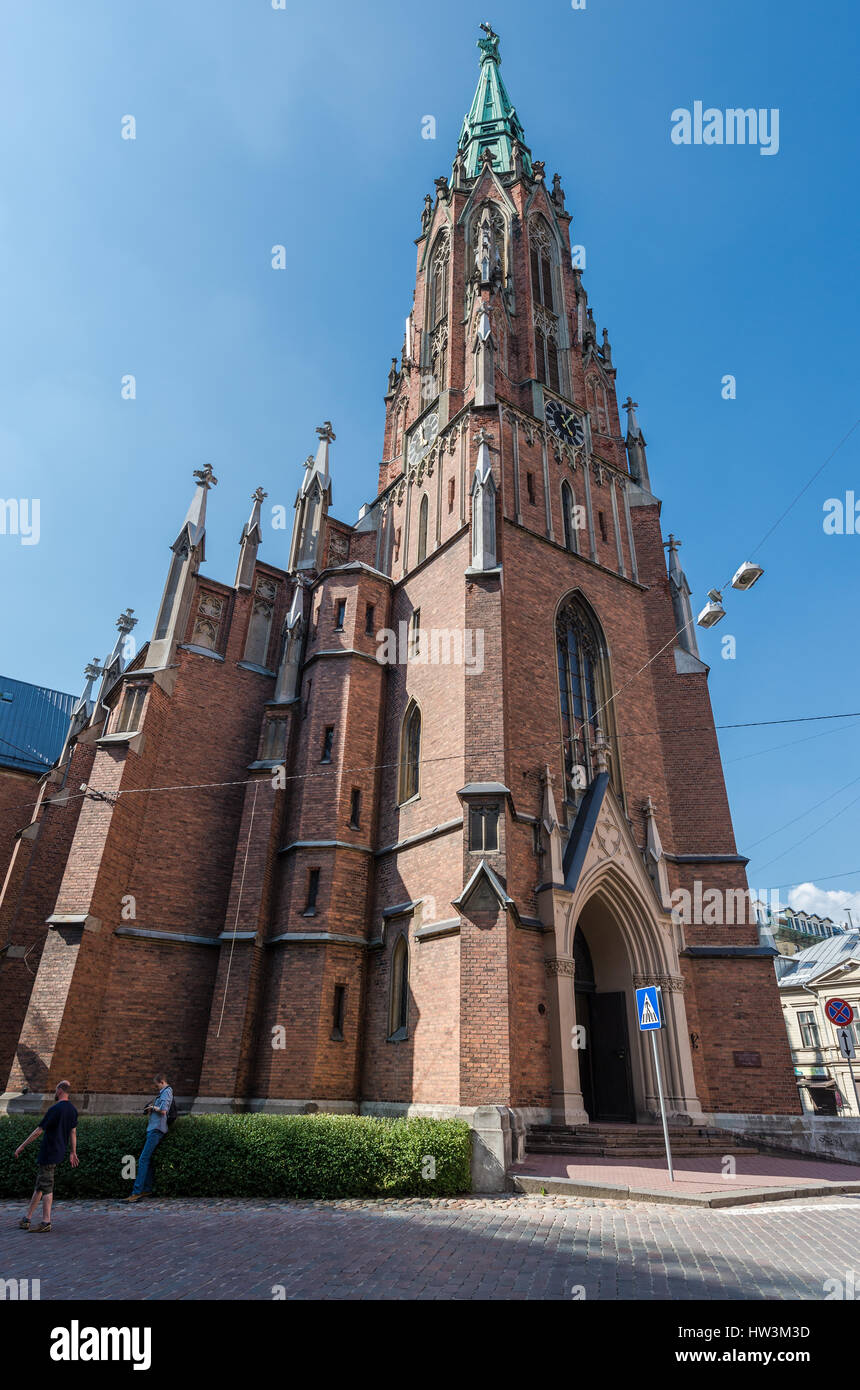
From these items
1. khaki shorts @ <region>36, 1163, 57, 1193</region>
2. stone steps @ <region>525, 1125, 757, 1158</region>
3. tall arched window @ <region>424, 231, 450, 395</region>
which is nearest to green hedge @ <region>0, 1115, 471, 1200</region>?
stone steps @ <region>525, 1125, 757, 1158</region>

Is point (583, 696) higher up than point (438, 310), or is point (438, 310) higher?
point (438, 310)

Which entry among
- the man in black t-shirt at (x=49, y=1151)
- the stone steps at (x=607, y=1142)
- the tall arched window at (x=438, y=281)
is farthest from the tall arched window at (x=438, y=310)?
the man in black t-shirt at (x=49, y=1151)

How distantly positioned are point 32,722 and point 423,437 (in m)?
23.2

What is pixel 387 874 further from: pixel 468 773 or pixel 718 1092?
pixel 718 1092

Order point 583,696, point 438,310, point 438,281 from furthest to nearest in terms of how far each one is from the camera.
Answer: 1. point 438,281
2. point 438,310
3. point 583,696

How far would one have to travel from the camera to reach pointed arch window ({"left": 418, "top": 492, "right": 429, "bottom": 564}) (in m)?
21.3

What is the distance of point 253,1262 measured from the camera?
245 inches

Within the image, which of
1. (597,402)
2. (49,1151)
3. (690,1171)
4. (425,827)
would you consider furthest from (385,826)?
(597,402)

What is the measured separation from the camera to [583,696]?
63.0ft

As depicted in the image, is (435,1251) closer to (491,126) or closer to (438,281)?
(438,281)

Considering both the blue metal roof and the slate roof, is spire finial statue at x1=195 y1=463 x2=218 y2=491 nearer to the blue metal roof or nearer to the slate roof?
the blue metal roof

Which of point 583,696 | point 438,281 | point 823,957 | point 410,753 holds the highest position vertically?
point 438,281

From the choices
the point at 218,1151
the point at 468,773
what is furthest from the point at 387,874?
the point at 218,1151

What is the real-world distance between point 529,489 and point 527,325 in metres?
7.35
